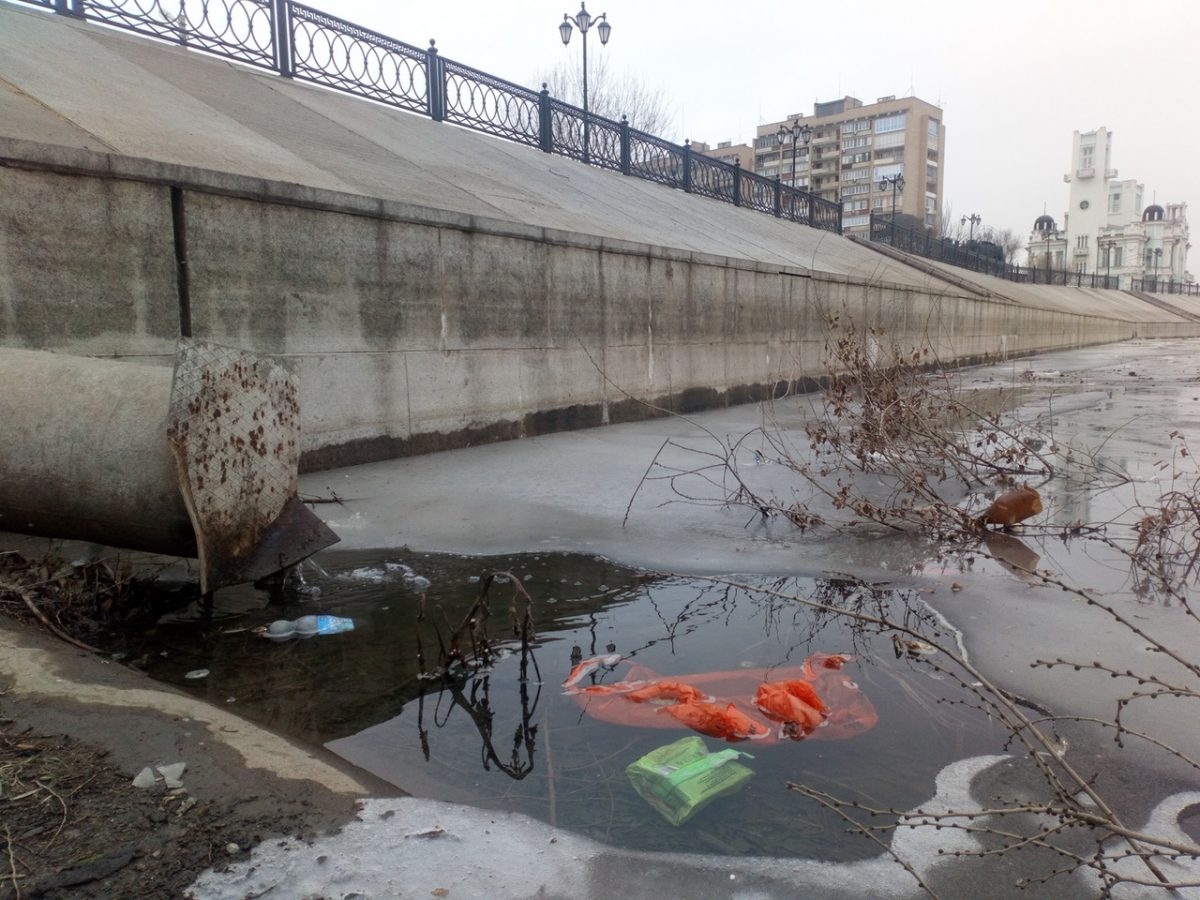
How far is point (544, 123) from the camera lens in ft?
51.5

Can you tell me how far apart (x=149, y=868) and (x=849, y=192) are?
383ft

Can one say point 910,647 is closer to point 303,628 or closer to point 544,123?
point 303,628

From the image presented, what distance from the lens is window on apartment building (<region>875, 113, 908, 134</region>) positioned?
100375mm

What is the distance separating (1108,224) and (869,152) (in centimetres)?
3469

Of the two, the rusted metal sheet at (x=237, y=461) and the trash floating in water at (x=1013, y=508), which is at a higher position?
the rusted metal sheet at (x=237, y=461)

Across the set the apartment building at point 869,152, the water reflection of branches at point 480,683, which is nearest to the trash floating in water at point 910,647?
the water reflection of branches at point 480,683

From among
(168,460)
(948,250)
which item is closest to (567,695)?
(168,460)

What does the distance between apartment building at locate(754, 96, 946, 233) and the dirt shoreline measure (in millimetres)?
101936

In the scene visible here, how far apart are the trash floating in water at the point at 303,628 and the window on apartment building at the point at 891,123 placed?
366 feet

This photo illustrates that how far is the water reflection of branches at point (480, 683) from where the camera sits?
2.39 metres

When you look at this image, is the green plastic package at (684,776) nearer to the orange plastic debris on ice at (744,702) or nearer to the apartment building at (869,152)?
Result: the orange plastic debris on ice at (744,702)

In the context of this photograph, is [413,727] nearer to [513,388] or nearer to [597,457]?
[597,457]

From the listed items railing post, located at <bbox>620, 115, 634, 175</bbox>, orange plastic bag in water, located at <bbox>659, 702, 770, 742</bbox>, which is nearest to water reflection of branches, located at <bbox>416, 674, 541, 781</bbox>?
orange plastic bag in water, located at <bbox>659, 702, 770, 742</bbox>

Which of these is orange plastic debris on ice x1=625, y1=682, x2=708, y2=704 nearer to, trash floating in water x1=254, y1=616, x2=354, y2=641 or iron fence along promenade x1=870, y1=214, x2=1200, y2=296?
trash floating in water x1=254, y1=616, x2=354, y2=641
